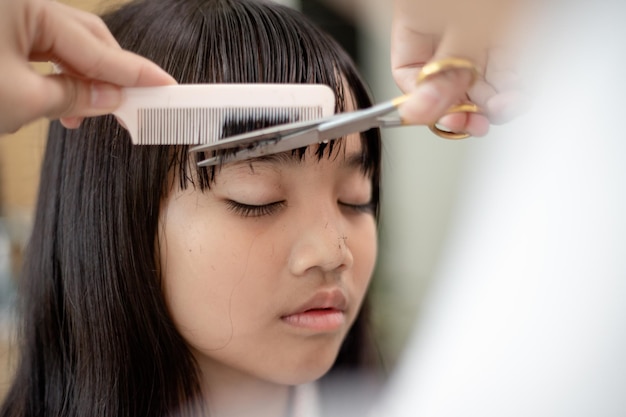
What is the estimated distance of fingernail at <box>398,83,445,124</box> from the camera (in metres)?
0.55

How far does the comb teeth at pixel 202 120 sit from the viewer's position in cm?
63

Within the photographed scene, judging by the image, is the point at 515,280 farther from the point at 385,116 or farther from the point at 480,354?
the point at 385,116

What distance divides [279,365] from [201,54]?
37 centimetres

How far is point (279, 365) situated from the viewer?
2.44ft

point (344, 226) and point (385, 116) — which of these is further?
point (344, 226)

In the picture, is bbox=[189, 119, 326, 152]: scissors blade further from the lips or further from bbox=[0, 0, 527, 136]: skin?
the lips

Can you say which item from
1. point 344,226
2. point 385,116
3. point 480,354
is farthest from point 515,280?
point 385,116

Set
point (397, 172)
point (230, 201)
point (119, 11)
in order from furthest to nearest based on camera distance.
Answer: point (397, 172), point (119, 11), point (230, 201)

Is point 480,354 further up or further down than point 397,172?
further down

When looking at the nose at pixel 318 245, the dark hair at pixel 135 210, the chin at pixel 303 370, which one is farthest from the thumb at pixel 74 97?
the chin at pixel 303 370

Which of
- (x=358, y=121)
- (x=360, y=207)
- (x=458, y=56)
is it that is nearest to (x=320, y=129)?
(x=358, y=121)

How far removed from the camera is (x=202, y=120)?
2.11ft

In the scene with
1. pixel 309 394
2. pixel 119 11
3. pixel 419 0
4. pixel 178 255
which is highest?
pixel 119 11

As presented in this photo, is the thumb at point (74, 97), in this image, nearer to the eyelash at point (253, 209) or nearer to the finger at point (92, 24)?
the finger at point (92, 24)
